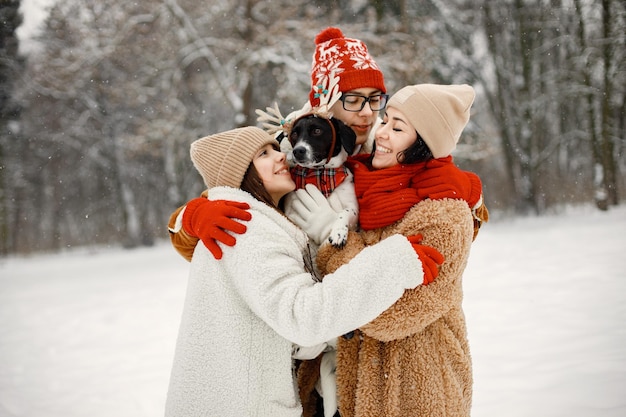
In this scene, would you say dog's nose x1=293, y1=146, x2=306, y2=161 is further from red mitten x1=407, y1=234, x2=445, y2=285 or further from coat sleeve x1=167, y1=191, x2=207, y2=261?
red mitten x1=407, y1=234, x2=445, y2=285

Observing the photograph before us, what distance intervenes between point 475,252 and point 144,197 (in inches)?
841

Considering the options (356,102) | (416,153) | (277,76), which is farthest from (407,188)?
(277,76)

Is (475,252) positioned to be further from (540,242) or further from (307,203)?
(307,203)

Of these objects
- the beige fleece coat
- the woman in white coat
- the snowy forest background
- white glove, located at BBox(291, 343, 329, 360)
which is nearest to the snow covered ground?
the beige fleece coat

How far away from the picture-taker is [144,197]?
26.8 m

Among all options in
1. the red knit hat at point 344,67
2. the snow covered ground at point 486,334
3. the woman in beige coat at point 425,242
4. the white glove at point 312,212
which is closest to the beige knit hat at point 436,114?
the woman in beige coat at point 425,242

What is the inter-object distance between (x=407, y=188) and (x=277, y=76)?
9.62 m

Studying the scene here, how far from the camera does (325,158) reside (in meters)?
1.94

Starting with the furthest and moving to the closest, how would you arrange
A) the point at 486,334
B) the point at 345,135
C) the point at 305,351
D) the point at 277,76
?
the point at 277,76 → the point at 486,334 → the point at 345,135 → the point at 305,351

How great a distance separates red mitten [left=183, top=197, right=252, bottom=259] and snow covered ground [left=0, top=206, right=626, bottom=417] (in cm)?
288

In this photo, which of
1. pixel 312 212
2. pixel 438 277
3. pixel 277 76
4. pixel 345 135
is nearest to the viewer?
pixel 438 277

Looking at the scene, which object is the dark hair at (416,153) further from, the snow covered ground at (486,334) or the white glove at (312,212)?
the snow covered ground at (486,334)

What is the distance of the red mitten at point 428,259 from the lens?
4.57ft

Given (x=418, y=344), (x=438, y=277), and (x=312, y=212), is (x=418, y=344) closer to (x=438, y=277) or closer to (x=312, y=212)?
(x=438, y=277)
